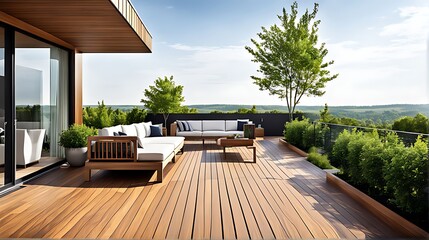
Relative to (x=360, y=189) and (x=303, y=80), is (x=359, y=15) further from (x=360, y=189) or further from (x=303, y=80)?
(x=360, y=189)

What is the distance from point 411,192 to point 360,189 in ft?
3.69

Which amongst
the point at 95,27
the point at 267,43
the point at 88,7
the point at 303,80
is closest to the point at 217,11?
the point at 267,43

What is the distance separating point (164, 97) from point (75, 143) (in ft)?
22.6

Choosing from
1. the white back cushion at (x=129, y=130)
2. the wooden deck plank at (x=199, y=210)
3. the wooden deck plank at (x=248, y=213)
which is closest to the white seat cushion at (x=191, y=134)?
the white back cushion at (x=129, y=130)

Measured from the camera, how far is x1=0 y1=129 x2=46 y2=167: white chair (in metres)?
5.50

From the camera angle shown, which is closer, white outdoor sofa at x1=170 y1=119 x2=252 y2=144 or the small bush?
the small bush

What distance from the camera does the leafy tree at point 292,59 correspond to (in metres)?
12.5

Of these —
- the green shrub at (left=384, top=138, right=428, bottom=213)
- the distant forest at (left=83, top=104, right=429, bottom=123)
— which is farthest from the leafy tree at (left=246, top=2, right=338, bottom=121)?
the green shrub at (left=384, top=138, right=428, bottom=213)

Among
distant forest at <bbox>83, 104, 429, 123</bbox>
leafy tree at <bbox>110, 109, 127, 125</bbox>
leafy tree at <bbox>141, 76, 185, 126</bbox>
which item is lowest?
leafy tree at <bbox>110, 109, 127, 125</bbox>

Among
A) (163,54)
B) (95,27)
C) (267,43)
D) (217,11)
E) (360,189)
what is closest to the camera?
(360,189)

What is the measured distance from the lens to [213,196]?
433 centimetres

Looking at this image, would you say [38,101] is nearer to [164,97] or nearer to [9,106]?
[9,106]

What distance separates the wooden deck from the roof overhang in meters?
2.35

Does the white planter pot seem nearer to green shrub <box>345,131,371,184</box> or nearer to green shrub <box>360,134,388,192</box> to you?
green shrub <box>345,131,371,184</box>
